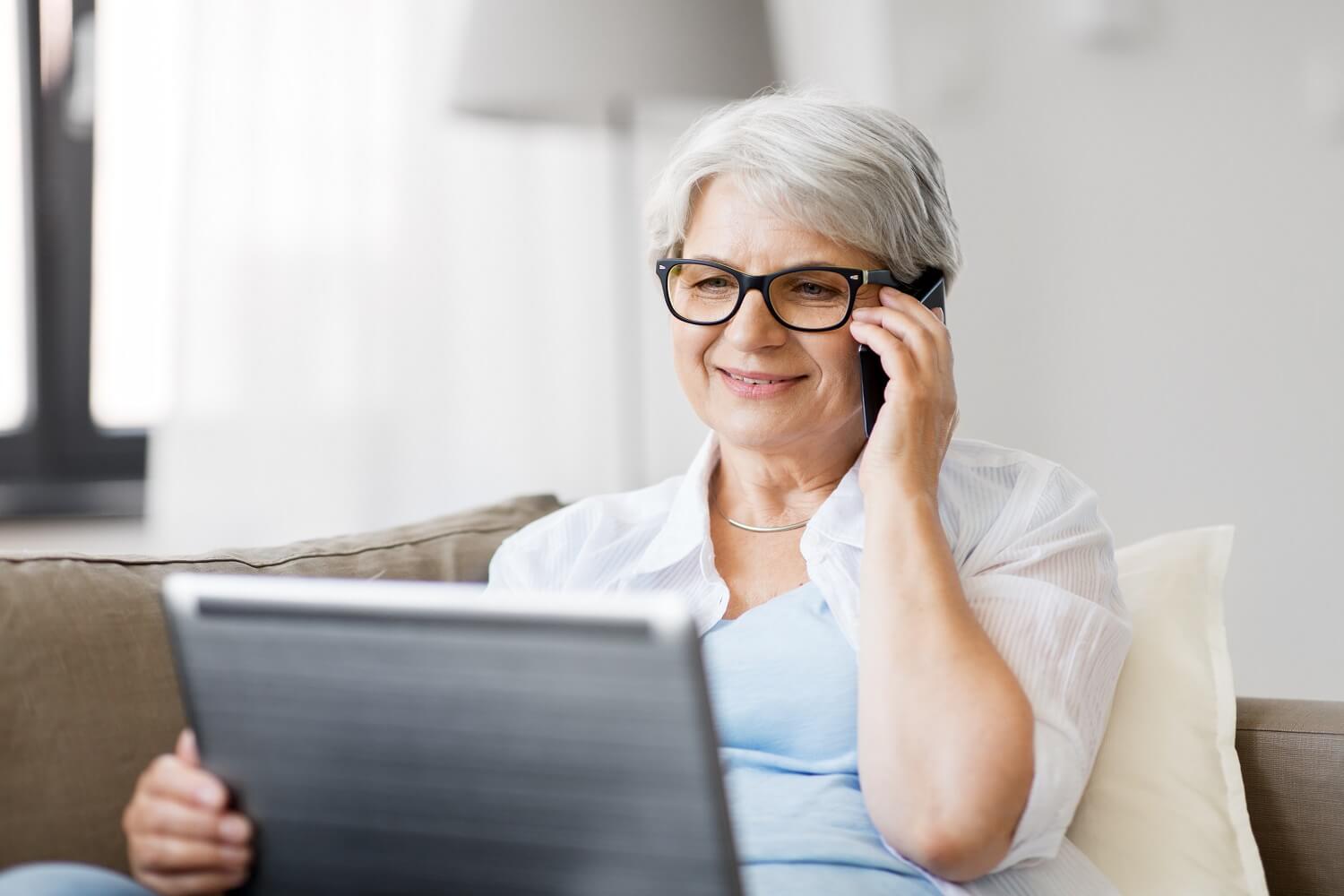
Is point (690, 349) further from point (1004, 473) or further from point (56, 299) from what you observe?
point (56, 299)

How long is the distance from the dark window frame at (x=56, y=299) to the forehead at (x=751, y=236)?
1.58 meters

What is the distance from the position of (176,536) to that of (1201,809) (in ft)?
5.26

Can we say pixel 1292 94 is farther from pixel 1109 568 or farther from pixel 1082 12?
pixel 1109 568

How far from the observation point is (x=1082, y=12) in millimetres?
2199

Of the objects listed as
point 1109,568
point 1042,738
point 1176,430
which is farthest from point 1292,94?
point 1042,738

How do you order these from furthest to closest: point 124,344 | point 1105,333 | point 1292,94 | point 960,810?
1. point 124,344
2. point 1105,333
3. point 1292,94
4. point 960,810

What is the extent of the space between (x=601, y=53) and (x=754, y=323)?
0.90 metres

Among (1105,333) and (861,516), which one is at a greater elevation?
(1105,333)

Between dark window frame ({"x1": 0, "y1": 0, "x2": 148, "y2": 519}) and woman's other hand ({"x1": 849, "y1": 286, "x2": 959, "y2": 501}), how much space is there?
1711 mm

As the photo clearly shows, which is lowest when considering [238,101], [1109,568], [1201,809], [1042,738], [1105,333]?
[1201,809]

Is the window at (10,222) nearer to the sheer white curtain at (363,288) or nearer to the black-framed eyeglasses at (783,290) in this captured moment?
the sheer white curtain at (363,288)

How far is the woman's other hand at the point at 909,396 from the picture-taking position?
3.84ft

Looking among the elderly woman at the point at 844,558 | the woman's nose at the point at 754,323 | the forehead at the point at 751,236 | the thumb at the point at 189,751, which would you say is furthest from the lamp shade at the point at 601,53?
the thumb at the point at 189,751

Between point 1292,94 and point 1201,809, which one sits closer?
point 1201,809
